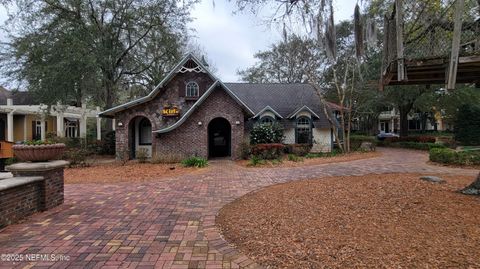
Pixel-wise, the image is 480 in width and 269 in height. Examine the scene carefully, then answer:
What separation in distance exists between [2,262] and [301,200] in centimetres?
493

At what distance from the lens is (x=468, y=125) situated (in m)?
20.3

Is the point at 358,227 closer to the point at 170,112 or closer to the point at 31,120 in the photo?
the point at 170,112

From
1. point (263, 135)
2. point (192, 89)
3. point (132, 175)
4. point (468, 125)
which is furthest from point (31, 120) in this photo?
point (468, 125)

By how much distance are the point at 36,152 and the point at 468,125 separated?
82.2 feet

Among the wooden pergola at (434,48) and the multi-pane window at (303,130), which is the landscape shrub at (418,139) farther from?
the wooden pergola at (434,48)

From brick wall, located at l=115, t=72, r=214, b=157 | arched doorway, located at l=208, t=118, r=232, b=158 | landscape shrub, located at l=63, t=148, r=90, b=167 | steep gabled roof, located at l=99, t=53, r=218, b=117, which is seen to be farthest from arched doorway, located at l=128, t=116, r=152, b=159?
arched doorway, located at l=208, t=118, r=232, b=158

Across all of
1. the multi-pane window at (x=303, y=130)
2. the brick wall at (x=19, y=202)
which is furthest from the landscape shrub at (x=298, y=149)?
the brick wall at (x=19, y=202)

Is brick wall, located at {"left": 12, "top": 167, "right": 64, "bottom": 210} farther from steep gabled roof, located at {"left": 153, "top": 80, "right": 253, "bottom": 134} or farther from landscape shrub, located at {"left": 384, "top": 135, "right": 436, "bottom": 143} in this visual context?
landscape shrub, located at {"left": 384, "top": 135, "right": 436, "bottom": 143}

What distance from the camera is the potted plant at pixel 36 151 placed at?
5.16 metres

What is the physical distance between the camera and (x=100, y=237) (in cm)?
413

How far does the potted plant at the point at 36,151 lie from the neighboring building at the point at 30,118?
17.1 m

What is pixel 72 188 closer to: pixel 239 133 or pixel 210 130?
pixel 239 133

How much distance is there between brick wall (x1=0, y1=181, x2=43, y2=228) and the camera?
14.7 ft

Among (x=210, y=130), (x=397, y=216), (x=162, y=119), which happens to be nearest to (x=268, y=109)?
(x=210, y=130)
